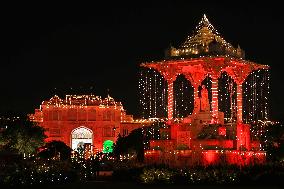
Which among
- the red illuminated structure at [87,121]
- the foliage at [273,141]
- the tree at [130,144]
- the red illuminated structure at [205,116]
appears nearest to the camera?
the red illuminated structure at [205,116]

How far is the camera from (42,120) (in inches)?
3194

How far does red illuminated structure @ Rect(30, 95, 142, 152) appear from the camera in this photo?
269ft

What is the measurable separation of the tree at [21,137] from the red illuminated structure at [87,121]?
2363 centimetres

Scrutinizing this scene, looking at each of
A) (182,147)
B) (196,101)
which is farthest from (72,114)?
(182,147)

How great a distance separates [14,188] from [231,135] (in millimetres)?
14644

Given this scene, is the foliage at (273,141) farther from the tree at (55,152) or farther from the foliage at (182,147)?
the tree at (55,152)

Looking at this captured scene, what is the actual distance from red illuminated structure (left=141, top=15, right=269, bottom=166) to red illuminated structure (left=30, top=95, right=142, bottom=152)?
39953 millimetres

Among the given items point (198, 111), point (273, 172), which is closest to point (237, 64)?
point (198, 111)

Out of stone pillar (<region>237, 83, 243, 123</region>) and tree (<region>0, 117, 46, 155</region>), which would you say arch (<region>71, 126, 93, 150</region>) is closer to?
tree (<region>0, 117, 46, 155</region>)

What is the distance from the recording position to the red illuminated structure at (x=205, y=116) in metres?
38.6

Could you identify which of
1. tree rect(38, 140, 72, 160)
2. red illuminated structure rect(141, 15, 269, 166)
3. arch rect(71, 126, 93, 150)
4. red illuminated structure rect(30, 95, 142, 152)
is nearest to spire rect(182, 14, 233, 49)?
red illuminated structure rect(141, 15, 269, 166)

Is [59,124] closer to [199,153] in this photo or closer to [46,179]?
[199,153]

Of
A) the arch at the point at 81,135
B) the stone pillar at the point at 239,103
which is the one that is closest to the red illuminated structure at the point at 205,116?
the stone pillar at the point at 239,103

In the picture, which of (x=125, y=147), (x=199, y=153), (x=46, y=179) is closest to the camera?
(x=46, y=179)
